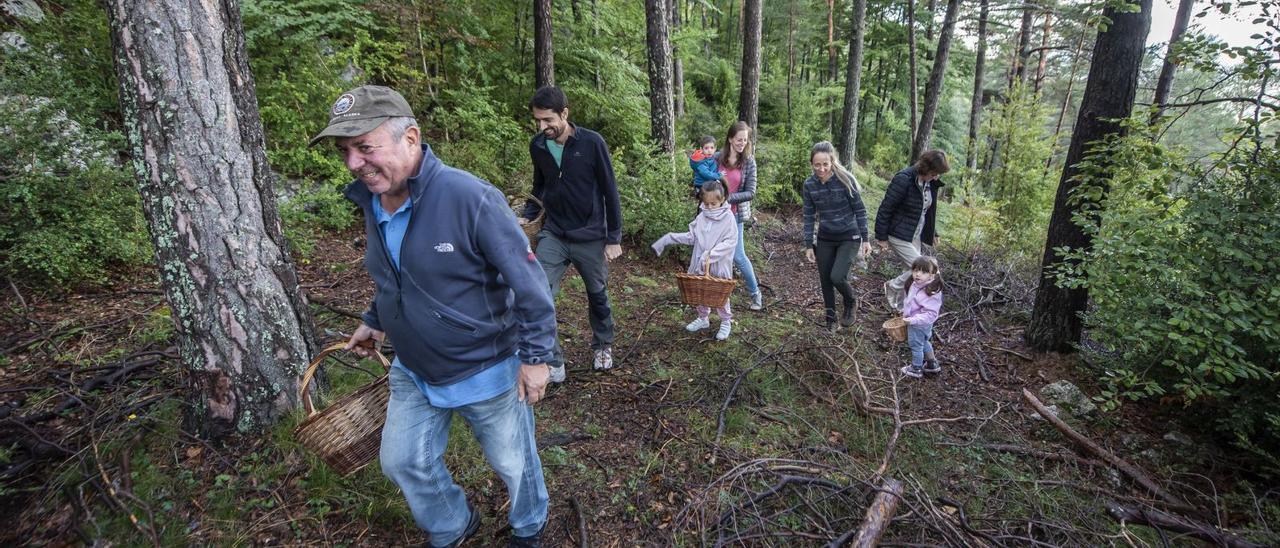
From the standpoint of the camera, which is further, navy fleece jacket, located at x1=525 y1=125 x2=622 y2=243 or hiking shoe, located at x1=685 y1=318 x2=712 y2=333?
hiking shoe, located at x1=685 y1=318 x2=712 y2=333

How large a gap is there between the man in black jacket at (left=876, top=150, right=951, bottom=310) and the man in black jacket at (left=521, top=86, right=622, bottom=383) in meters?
2.94

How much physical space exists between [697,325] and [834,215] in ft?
5.83

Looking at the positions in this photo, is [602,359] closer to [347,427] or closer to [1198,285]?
[347,427]

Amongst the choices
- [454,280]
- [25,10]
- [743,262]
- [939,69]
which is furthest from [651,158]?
[939,69]

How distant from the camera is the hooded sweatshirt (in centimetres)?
520

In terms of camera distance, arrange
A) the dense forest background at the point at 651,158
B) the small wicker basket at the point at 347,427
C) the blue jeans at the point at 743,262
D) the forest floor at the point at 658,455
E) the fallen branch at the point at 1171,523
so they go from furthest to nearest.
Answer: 1. the blue jeans at the point at 743,262
2. the dense forest background at the point at 651,158
3. the fallen branch at the point at 1171,523
4. the forest floor at the point at 658,455
5. the small wicker basket at the point at 347,427

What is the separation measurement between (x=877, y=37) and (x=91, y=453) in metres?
25.3

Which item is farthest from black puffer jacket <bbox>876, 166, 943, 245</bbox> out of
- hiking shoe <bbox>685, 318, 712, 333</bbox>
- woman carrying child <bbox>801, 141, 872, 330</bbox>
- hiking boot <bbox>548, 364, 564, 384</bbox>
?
hiking boot <bbox>548, 364, 564, 384</bbox>

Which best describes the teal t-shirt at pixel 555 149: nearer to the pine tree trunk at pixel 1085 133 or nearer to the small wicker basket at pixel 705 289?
the small wicker basket at pixel 705 289

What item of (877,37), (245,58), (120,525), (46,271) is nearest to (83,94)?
(46,271)

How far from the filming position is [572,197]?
4.00m

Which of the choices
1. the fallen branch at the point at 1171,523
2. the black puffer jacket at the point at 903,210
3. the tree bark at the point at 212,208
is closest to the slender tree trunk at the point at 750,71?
the black puffer jacket at the point at 903,210

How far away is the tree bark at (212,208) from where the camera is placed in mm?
2562

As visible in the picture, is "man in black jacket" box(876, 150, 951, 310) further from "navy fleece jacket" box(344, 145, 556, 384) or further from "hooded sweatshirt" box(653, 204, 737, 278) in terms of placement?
"navy fleece jacket" box(344, 145, 556, 384)
